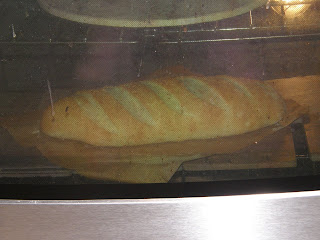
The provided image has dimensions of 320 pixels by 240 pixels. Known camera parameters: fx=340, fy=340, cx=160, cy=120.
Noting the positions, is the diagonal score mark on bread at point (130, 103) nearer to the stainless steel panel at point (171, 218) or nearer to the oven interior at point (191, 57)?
the oven interior at point (191, 57)

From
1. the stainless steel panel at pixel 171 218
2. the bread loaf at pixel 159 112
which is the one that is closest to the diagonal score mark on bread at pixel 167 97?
the bread loaf at pixel 159 112

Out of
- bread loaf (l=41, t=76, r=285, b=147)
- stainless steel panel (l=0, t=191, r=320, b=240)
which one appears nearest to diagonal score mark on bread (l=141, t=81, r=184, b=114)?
bread loaf (l=41, t=76, r=285, b=147)

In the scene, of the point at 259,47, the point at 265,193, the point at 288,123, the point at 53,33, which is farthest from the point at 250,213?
the point at 53,33

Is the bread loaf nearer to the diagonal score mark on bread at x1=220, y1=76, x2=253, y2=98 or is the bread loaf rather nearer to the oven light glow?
the diagonal score mark on bread at x1=220, y1=76, x2=253, y2=98

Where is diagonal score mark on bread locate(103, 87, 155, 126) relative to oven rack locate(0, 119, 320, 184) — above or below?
above

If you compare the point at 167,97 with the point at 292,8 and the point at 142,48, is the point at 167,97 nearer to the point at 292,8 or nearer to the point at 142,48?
the point at 142,48

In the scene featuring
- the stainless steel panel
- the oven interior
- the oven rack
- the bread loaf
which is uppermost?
the oven interior

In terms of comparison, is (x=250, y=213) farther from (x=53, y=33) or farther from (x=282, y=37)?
(x=53, y=33)
